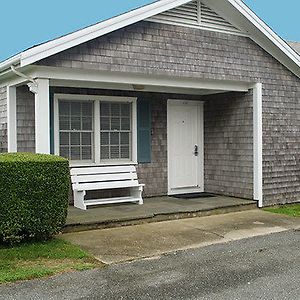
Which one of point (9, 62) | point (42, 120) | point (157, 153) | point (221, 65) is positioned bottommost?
point (157, 153)

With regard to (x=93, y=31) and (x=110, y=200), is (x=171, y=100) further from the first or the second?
(x=93, y=31)

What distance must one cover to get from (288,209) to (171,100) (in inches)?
150

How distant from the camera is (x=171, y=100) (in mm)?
11625

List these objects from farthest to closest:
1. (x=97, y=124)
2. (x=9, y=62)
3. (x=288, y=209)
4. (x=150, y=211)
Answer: (x=288, y=209), (x=97, y=124), (x=150, y=211), (x=9, y=62)

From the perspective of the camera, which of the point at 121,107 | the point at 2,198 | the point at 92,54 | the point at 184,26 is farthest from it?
the point at 121,107

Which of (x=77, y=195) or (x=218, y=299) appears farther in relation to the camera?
(x=77, y=195)

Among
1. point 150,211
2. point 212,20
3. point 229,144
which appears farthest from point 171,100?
point 150,211

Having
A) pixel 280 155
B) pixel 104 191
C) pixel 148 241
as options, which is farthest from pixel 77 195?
pixel 280 155

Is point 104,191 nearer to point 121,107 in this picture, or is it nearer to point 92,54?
point 121,107

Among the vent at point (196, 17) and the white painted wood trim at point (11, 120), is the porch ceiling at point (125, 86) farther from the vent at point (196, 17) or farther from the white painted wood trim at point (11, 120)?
the vent at point (196, 17)

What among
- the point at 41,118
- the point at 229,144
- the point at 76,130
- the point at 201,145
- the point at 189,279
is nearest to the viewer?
the point at 189,279

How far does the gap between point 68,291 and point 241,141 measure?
690 centimetres

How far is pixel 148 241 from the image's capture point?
736cm

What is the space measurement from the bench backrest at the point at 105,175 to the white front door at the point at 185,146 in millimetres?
1637
